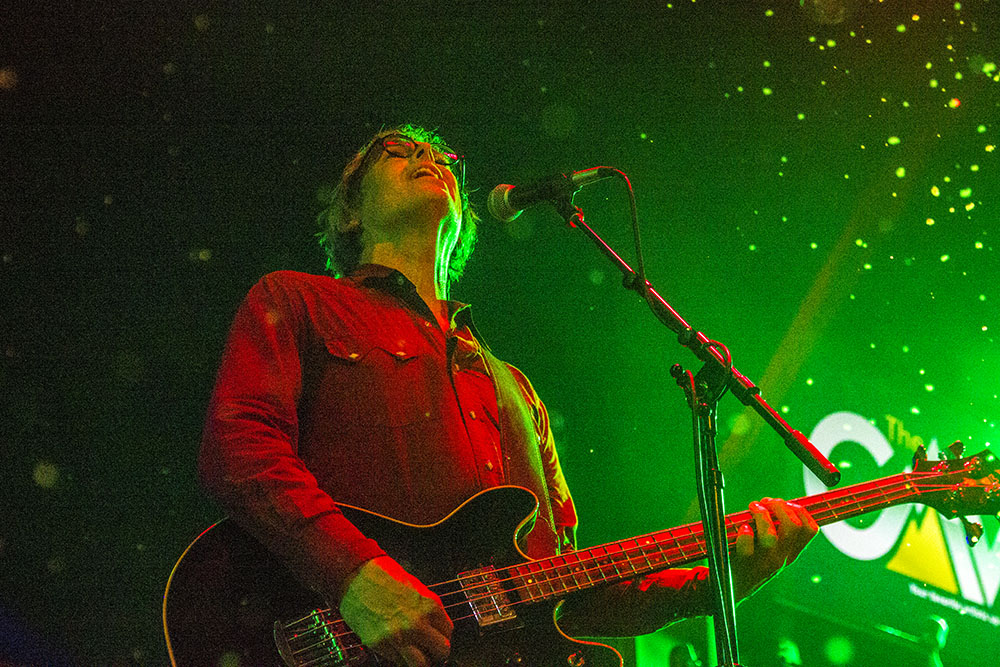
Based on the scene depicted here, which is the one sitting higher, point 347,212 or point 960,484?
point 347,212

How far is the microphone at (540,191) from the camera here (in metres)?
2.09

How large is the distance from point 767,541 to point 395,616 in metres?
1.23

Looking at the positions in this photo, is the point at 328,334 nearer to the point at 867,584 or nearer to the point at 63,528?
the point at 63,528

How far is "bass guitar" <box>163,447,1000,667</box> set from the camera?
1368 millimetres

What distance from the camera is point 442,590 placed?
1.53 metres

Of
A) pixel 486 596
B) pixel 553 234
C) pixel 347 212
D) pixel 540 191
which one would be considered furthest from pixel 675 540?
pixel 553 234

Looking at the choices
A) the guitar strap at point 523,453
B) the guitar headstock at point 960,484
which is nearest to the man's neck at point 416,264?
the guitar strap at point 523,453

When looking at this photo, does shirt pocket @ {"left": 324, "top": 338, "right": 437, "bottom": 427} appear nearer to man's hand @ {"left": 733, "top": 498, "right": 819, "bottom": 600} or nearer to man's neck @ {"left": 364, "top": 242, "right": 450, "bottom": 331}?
man's neck @ {"left": 364, "top": 242, "right": 450, "bottom": 331}

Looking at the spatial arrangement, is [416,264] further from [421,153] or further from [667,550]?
[667,550]

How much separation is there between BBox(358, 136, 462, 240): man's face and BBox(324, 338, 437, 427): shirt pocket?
0.74 meters

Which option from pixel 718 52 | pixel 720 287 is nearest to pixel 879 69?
pixel 718 52

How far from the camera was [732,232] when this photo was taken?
4.38 m

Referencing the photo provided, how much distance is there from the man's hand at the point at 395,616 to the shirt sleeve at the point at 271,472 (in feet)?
0.13

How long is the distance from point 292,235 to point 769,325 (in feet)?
10.6
